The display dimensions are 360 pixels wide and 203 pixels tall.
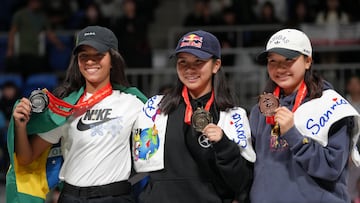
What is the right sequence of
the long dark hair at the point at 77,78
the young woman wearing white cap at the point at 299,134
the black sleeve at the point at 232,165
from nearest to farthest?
the young woman wearing white cap at the point at 299,134 < the black sleeve at the point at 232,165 < the long dark hair at the point at 77,78

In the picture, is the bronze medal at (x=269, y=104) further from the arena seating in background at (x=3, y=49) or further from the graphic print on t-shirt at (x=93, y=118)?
the arena seating in background at (x=3, y=49)

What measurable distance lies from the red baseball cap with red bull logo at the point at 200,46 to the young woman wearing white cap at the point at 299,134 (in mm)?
281

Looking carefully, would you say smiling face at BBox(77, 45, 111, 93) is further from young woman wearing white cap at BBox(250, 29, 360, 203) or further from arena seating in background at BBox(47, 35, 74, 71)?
arena seating in background at BBox(47, 35, 74, 71)

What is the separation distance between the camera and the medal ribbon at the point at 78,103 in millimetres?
4906

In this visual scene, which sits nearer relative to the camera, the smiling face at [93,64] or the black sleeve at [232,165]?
the black sleeve at [232,165]

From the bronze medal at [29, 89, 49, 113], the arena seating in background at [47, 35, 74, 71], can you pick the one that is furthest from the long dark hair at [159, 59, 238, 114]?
the arena seating in background at [47, 35, 74, 71]

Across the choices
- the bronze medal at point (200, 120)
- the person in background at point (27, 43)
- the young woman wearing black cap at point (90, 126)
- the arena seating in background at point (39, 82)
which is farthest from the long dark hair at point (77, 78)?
the person in background at point (27, 43)

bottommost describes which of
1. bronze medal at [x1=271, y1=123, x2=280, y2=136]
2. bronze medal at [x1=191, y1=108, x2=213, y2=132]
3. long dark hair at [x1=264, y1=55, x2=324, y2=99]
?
bronze medal at [x1=271, y1=123, x2=280, y2=136]

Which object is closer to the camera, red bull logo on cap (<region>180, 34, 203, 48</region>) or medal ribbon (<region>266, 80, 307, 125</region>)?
medal ribbon (<region>266, 80, 307, 125</region>)

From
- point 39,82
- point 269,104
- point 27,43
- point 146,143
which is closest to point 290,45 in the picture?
point 269,104

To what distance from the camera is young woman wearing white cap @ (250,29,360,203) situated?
442 cm

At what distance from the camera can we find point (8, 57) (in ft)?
36.8

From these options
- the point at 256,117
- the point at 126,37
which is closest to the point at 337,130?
the point at 256,117

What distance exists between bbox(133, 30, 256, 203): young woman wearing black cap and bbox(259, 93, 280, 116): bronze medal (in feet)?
0.85
